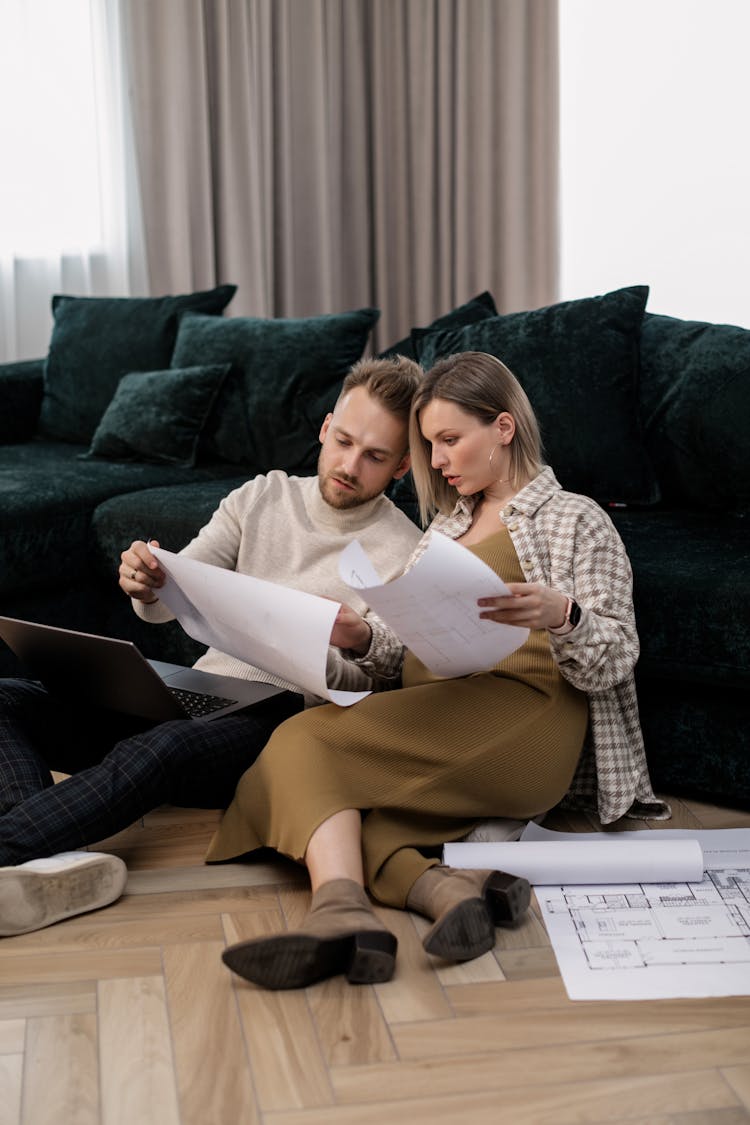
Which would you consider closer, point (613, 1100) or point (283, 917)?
point (613, 1100)

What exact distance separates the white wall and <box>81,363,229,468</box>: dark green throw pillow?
1.53m

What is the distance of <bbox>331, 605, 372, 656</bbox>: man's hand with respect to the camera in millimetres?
1823

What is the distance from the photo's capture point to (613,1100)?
4.02 ft

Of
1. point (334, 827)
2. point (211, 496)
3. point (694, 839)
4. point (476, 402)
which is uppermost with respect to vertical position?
point (476, 402)

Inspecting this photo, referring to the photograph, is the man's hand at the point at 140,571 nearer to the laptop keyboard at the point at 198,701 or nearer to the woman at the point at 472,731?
the laptop keyboard at the point at 198,701

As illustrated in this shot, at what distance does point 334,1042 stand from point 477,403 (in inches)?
35.7

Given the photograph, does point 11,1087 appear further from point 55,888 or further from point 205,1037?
point 55,888

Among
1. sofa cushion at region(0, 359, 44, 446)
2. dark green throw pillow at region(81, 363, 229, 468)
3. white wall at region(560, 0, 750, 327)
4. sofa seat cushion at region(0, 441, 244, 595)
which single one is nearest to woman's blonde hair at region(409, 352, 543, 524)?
sofa seat cushion at region(0, 441, 244, 595)

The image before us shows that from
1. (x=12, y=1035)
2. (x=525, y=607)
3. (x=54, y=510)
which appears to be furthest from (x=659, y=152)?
(x=12, y=1035)

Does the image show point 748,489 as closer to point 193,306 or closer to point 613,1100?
point 613,1100

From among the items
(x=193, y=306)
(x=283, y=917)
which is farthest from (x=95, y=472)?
(x=283, y=917)

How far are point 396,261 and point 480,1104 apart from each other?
12.2ft

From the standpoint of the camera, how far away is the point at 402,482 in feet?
8.45

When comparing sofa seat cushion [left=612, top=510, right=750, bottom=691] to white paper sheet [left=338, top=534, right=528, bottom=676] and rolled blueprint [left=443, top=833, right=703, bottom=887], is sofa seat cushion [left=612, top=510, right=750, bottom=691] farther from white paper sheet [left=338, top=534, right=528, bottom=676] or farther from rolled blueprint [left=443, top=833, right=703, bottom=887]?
white paper sheet [left=338, top=534, right=528, bottom=676]
